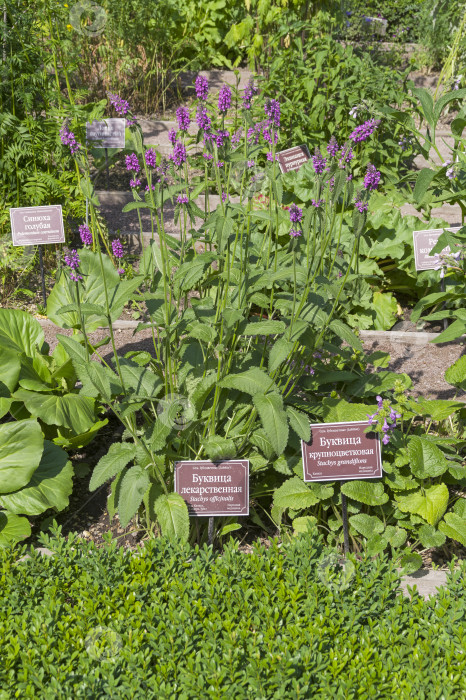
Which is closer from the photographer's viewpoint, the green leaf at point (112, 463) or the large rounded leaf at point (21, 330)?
the green leaf at point (112, 463)

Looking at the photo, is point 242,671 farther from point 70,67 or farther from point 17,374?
point 70,67

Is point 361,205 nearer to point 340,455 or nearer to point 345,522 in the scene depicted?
point 340,455

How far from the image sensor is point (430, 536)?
8.19 ft

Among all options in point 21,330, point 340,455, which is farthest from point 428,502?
point 21,330

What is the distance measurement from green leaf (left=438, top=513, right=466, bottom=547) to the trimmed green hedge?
229 mm

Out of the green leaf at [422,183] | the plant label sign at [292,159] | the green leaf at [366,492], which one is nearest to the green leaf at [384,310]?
the plant label sign at [292,159]

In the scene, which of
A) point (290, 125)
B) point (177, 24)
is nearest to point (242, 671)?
point (290, 125)

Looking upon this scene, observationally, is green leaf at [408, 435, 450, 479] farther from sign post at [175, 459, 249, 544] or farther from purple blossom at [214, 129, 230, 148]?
purple blossom at [214, 129, 230, 148]

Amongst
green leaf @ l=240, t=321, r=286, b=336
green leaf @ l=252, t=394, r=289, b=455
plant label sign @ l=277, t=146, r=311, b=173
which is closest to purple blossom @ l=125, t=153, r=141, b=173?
green leaf @ l=240, t=321, r=286, b=336

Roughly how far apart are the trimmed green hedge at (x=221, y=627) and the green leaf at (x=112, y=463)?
0.23 meters

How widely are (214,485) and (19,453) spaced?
0.80 meters

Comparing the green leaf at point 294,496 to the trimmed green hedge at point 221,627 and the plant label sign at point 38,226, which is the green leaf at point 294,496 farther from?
the plant label sign at point 38,226

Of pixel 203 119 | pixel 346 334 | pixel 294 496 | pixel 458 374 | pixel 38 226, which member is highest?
pixel 203 119

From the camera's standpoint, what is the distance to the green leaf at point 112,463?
240 cm
